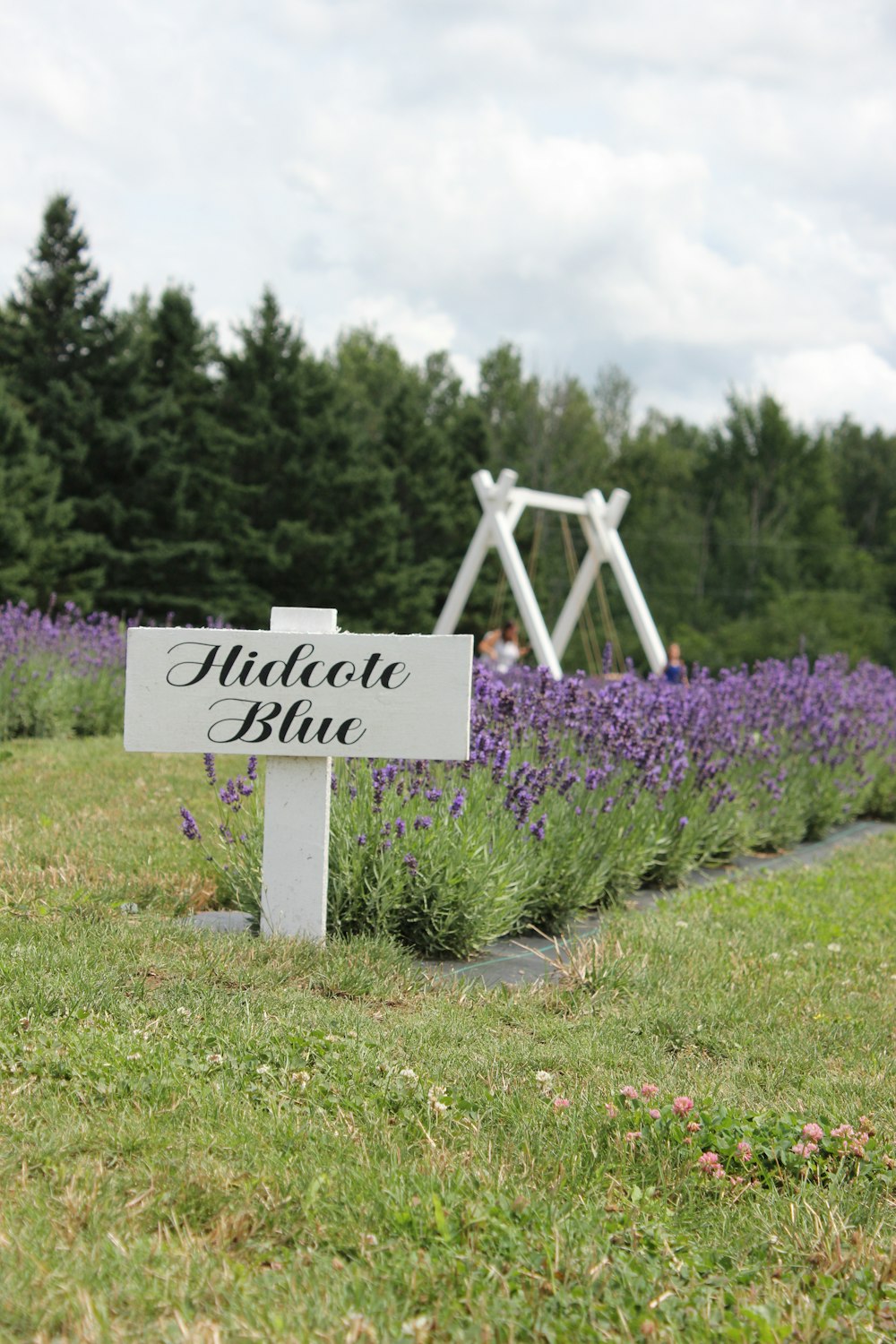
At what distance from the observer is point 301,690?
4.26 metres

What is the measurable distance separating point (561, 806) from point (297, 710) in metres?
1.54

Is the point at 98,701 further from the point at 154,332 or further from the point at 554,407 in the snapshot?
the point at 554,407

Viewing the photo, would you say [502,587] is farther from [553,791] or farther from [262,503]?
[553,791]

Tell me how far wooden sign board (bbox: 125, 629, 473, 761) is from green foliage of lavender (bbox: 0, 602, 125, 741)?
486cm

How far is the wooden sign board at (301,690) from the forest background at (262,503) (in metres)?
13.2

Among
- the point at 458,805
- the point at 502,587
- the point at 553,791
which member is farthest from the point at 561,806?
the point at 502,587

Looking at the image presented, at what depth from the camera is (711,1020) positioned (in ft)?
12.4

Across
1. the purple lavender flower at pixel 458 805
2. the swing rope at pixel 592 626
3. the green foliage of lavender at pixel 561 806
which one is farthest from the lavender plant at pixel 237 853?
the swing rope at pixel 592 626

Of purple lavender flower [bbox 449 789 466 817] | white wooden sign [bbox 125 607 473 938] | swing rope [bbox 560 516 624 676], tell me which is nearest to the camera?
white wooden sign [bbox 125 607 473 938]

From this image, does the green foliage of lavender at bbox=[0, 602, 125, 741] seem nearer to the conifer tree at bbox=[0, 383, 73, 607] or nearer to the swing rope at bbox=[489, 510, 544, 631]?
the swing rope at bbox=[489, 510, 544, 631]

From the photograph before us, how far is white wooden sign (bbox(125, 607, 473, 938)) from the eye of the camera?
423cm

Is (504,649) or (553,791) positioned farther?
(504,649)

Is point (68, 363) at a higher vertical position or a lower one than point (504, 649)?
higher

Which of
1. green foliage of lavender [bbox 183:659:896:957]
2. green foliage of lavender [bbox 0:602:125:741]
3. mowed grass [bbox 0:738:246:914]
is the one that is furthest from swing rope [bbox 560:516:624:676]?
mowed grass [bbox 0:738:246:914]
